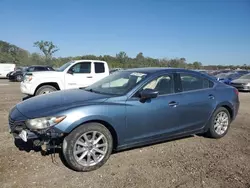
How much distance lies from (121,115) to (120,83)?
0.98 metres

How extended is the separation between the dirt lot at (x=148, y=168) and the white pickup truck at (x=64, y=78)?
13.1 ft

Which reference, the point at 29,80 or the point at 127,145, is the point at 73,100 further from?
the point at 29,80

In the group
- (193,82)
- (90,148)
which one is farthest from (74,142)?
(193,82)

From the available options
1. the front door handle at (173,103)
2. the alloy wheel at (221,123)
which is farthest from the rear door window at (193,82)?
the alloy wheel at (221,123)

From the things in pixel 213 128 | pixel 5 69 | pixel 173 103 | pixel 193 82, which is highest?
pixel 5 69

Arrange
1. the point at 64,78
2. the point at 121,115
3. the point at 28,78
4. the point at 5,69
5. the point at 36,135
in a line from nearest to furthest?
1. the point at 36,135
2. the point at 121,115
3. the point at 28,78
4. the point at 64,78
5. the point at 5,69

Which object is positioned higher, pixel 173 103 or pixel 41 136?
pixel 173 103

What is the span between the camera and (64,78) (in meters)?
8.86

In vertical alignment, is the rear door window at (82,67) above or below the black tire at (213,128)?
above

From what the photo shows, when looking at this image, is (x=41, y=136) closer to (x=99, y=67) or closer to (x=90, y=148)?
(x=90, y=148)

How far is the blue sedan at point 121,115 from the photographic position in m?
3.23

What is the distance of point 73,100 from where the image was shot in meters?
3.61

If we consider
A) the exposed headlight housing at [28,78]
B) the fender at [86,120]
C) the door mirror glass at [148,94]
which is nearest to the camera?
the fender at [86,120]

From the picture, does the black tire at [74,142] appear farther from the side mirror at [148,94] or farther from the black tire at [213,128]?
the black tire at [213,128]
